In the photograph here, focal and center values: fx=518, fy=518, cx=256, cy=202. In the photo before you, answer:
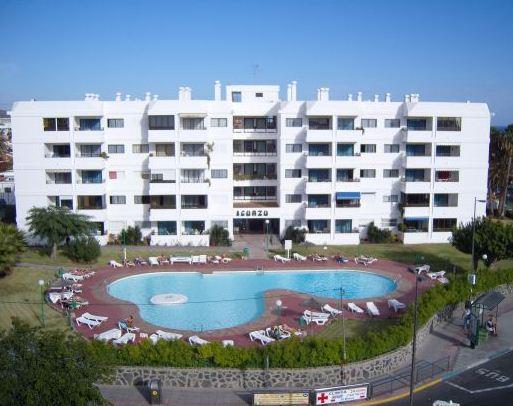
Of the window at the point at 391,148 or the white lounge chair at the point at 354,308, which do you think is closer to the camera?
the white lounge chair at the point at 354,308

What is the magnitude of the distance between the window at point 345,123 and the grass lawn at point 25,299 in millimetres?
28897

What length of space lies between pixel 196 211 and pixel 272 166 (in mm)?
9804

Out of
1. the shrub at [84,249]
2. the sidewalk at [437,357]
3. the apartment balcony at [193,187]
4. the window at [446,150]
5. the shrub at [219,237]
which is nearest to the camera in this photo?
the sidewalk at [437,357]

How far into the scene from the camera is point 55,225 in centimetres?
4047

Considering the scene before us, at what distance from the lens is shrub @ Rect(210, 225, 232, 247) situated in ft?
158

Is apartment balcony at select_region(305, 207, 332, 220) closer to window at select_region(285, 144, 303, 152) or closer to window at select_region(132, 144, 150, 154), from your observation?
window at select_region(285, 144, 303, 152)

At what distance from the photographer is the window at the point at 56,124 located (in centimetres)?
4778

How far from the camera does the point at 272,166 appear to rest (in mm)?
53500

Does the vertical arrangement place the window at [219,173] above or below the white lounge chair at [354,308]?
above

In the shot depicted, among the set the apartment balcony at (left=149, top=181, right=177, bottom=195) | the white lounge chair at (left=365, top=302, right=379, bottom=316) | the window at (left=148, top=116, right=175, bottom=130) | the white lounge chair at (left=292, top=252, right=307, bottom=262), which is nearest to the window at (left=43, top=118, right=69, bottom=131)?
the window at (left=148, top=116, right=175, bottom=130)

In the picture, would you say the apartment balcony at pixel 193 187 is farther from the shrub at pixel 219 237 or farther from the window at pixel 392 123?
the window at pixel 392 123

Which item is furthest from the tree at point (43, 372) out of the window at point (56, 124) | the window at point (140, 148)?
the window at point (56, 124)

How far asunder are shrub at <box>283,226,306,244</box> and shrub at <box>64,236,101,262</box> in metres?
17.6

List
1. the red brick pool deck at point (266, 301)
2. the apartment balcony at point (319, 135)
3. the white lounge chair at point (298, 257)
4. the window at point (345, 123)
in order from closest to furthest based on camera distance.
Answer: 1. the red brick pool deck at point (266, 301)
2. the white lounge chair at point (298, 257)
3. the apartment balcony at point (319, 135)
4. the window at point (345, 123)
